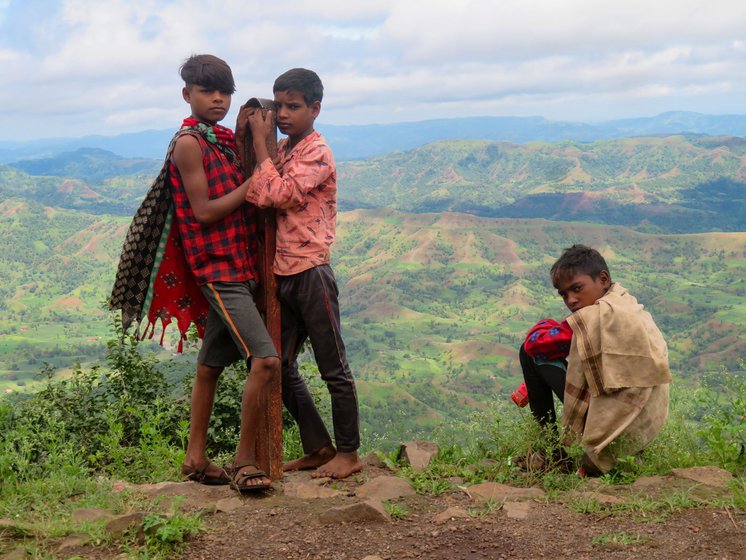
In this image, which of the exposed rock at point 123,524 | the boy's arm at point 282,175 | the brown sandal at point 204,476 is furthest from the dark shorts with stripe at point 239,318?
the exposed rock at point 123,524

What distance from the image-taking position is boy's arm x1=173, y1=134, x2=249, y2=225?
3.15 m

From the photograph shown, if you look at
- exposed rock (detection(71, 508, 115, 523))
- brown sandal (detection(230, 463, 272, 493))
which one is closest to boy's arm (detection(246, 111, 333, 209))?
brown sandal (detection(230, 463, 272, 493))

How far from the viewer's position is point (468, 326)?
97.3 m

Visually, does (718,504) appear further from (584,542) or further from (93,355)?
(93,355)

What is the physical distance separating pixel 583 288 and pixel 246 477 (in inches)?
71.4

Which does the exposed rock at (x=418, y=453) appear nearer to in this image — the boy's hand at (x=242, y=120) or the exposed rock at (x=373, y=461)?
the exposed rock at (x=373, y=461)

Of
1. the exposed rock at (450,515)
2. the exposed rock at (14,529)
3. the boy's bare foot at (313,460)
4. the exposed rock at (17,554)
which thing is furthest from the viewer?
the boy's bare foot at (313,460)

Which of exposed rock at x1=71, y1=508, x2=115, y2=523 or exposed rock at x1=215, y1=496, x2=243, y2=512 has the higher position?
exposed rock at x1=71, y1=508, x2=115, y2=523

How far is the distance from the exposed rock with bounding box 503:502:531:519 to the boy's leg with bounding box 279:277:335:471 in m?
1.09

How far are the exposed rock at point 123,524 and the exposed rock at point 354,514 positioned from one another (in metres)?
0.70

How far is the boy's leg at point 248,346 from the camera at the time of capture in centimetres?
316

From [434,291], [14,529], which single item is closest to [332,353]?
[14,529]

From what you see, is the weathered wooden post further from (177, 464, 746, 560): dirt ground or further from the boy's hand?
(177, 464, 746, 560): dirt ground

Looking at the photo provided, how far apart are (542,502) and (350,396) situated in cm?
101
